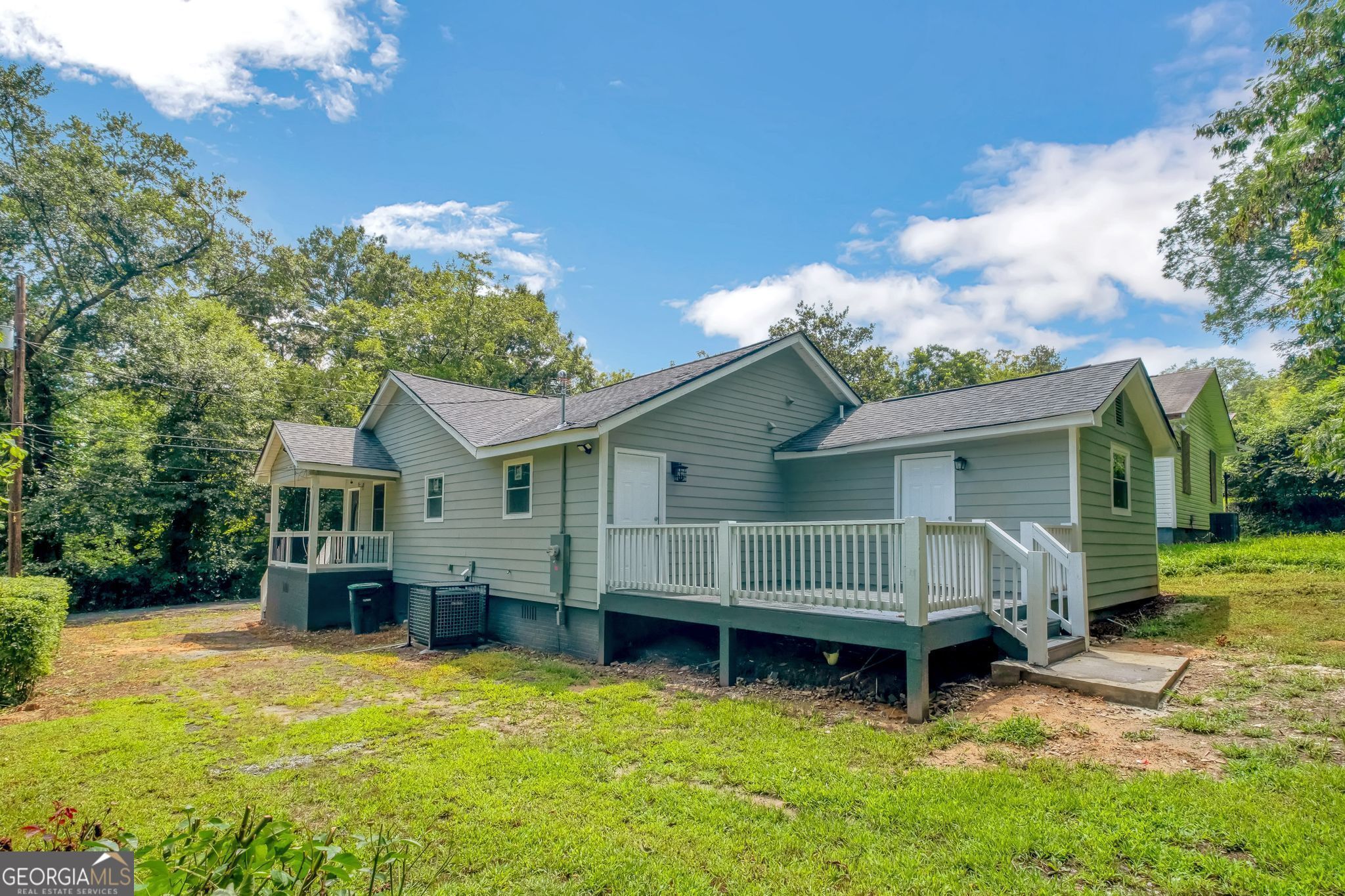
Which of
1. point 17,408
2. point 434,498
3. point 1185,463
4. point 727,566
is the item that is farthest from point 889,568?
point 17,408

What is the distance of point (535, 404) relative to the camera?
44.5 feet

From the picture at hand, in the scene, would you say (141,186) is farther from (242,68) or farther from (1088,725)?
(1088,725)

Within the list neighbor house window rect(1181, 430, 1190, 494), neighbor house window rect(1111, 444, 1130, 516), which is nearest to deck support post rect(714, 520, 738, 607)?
neighbor house window rect(1111, 444, 1130, 516)

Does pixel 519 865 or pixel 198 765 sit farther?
pixel 198 765

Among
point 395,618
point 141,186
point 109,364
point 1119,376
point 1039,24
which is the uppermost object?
point 141,186

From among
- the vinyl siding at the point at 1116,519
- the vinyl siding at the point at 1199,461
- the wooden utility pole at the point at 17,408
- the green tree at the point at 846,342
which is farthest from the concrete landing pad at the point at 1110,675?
the green tree at the point at 846,342

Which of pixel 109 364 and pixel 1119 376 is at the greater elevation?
pixel 109 364

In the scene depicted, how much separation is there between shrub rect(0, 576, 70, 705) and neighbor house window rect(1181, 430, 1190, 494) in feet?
71.7

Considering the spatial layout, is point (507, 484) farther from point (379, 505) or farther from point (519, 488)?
point (379, 505)

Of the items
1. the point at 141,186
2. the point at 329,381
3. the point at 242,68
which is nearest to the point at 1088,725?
the point at 242,68

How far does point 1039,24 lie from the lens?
33.9ft

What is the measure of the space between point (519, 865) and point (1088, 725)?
439 cm

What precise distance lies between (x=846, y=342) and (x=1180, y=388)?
11510 mm

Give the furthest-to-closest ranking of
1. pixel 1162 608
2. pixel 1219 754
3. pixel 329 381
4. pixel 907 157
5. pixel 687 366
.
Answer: pixel 329 381 → pixel 907 157 → pixel 687 366 → pixel 1162 608 → pixel 1219 754
